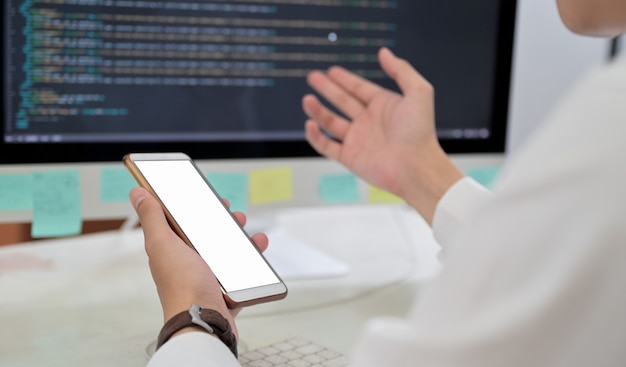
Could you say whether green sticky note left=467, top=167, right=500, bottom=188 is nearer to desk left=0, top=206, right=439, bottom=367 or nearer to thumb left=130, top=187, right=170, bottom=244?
desk left=0, top=206, right=439, bottom=367

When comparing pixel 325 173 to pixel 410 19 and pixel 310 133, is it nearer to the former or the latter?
pixel 310 133

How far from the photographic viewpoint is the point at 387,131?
3.01ft

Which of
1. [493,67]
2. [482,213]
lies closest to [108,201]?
[493,67]

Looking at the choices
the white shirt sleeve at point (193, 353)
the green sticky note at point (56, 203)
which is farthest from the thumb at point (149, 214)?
the green sticky note at point (56, 203)

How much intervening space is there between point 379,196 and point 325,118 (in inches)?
6.3

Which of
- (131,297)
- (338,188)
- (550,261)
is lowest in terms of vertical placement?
(131,297)

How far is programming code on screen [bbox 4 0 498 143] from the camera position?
0.78 m

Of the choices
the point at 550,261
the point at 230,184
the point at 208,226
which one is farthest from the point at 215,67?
the point at 550,261

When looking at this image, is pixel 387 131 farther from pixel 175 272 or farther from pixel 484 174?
pixel 175 272

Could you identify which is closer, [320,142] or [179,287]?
[179,287]

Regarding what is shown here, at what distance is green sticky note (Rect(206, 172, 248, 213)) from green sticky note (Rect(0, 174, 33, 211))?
20 cm

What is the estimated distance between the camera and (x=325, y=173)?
932 mm

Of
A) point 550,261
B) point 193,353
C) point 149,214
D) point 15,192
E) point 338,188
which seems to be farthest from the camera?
point 338,188

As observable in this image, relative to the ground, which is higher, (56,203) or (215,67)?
(215,67)
